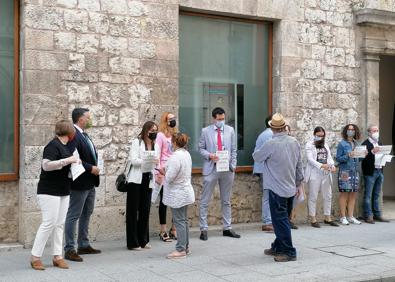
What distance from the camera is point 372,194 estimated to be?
11.4 metres

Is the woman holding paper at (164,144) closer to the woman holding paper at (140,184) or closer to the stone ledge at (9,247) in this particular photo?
the woman holding paper at (140,184)

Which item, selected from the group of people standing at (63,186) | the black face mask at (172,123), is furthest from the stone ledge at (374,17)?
the group of people standing at (63,186)

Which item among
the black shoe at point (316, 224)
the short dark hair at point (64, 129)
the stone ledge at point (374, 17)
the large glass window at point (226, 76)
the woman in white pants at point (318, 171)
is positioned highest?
the stone ledge at point (374, 17)

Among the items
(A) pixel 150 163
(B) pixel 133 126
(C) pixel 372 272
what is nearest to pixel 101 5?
(B) pixel 133 126

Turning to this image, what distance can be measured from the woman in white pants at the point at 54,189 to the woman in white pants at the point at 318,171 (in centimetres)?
487

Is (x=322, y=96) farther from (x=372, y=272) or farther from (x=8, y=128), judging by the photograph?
(x=8, y=128)

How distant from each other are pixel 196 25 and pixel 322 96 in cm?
277

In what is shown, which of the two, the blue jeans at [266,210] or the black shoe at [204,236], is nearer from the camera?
the black shoe at [204,236]

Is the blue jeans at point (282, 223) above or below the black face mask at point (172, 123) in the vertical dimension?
below

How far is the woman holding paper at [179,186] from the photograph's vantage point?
298 inches

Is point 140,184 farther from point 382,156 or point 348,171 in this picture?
point 382,156

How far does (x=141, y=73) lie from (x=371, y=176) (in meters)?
4.81

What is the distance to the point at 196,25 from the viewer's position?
33.1ft

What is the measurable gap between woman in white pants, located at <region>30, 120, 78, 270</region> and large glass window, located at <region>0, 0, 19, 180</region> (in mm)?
1626
